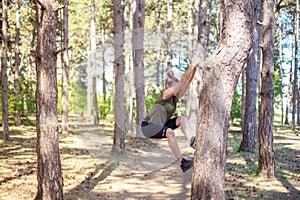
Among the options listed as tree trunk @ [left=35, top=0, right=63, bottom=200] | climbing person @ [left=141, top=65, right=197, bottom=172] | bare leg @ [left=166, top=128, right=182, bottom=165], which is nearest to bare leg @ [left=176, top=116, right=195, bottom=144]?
climbing person @ [left=141, top=65, right=197, bottom=172]

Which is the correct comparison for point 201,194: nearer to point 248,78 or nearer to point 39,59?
point 39,59

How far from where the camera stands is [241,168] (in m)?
9.77

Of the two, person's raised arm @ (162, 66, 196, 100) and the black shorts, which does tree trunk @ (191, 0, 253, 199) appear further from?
the black shorts

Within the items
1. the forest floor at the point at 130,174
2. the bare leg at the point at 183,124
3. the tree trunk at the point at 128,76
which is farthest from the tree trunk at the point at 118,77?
the bare leg at the point at 183,124

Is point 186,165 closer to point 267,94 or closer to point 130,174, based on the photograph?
point 267,94

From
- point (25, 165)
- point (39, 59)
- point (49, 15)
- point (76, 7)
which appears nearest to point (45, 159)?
point (39, 59)

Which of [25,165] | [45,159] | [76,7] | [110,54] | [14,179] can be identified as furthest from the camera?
[76,7]

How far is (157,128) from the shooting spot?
16.3 feet

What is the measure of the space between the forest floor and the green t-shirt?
2.49 meters

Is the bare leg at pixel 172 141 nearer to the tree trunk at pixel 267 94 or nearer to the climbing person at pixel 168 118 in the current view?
the climbing person at pixel 168 118

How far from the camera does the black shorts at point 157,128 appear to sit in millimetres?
4984

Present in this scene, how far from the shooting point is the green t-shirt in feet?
15.9

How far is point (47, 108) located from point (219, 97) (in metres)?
3.29

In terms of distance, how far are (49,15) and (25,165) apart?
523cm
